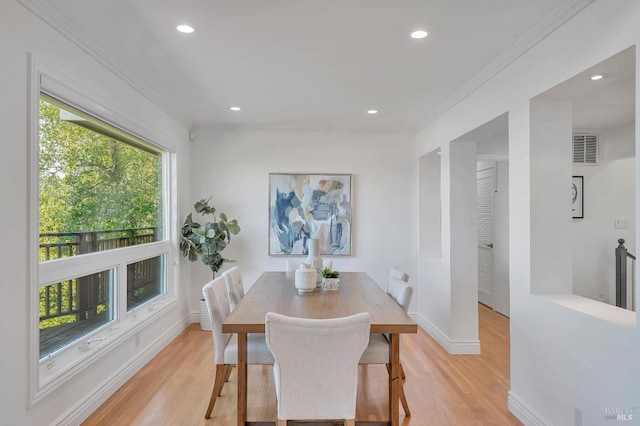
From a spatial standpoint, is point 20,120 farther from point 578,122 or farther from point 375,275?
point 578,122

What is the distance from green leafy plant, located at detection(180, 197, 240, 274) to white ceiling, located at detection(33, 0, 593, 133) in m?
1.42

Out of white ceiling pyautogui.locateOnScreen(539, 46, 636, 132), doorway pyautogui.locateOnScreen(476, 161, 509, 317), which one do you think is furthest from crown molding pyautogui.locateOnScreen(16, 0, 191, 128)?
doorway pyautogui.locateOnScreen(476, 161, 509, 317)

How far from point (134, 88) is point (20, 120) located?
1456 mm

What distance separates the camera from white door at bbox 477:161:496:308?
18.3ft

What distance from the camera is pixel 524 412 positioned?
252 cm

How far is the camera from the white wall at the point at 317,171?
507cm

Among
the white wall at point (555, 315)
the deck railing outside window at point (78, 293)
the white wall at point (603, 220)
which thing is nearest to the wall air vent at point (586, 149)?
the white wall at point (603, 220)

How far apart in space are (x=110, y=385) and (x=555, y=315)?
10.5 feet

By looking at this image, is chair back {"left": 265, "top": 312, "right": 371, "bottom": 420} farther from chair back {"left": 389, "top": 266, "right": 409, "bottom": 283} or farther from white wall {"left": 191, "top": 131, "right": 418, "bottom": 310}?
white wall {"left": 191, "top": 131, "right": 418, "bottom": 310}

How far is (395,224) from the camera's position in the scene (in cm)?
518

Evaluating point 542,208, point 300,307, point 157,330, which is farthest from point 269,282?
point 542,208

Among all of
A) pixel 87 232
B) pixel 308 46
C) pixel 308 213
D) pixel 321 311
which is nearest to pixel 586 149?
pixel 308 213

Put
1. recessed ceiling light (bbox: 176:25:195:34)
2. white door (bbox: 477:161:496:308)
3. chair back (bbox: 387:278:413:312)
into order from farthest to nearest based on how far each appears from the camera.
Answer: white door (bbox: 477:161:496:308)
chair back (bbox: 387:278:413:312)
recessed ceiling light (bbox: 176:25:195:34)

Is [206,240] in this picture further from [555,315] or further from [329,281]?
[555,315]
